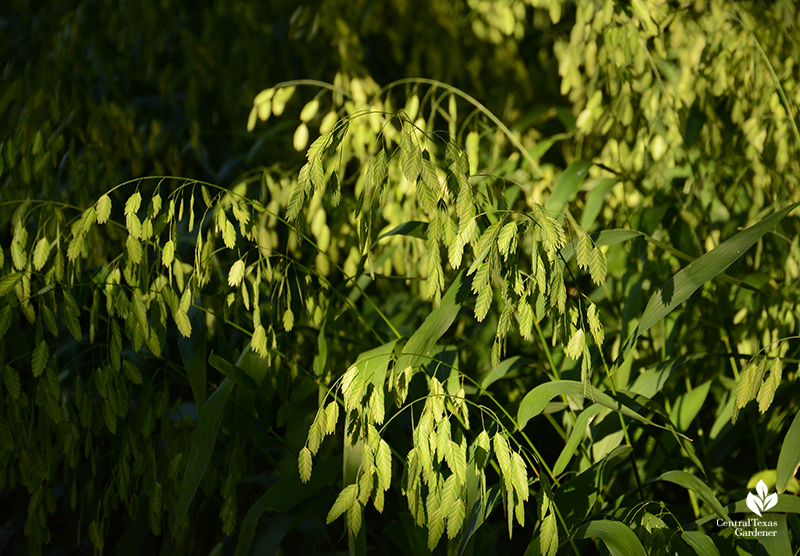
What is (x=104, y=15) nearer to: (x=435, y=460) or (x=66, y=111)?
(x=66, y=111)

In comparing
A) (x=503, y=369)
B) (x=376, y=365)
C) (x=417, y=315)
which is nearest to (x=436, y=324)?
(x=376, y=365)

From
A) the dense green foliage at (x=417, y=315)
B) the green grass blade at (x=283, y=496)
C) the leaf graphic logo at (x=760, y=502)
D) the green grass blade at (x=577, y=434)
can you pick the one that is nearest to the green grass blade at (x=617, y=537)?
the dense green foliage at (x=417, y=315)

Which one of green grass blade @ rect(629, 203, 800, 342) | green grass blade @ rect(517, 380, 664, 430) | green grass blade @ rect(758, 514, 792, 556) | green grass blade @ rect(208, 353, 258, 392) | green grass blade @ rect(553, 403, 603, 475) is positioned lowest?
green grass blade @ rect(758, 514, 792, 556)

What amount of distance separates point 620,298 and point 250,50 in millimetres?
1302

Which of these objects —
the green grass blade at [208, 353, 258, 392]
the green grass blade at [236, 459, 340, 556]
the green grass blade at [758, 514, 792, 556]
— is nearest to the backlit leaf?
the green grass blade at [208, 353, 258, 392]

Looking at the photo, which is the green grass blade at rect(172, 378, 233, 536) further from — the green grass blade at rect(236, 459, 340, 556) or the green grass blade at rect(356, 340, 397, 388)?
the green grass blade at rect(356, 340, 397, 388)

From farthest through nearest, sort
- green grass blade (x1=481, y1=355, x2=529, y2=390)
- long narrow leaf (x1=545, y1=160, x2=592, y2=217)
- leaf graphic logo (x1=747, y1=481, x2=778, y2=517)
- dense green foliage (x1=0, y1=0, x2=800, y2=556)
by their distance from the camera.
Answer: long narrow leaf (x1=545, y1=160, x2=592, y2=217)
green grass blade (x1=481, y1=355, x2=529, y2=390)
leaf graphic logo (x1=747, y1=481, x2=778, y2=517)
dense green foliage (x1=0, y1=0, x2=800, y2=556)

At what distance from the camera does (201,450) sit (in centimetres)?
85

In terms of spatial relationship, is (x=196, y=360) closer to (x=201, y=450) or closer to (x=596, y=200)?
(x=201, y=450)

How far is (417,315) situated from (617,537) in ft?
2.59

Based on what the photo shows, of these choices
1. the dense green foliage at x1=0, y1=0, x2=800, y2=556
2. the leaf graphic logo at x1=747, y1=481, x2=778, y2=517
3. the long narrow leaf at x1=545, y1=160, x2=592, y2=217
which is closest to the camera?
the dense green foliage at x1=0, y1=0, x2=800, y2=556

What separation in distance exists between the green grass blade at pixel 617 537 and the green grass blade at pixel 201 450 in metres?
0.47

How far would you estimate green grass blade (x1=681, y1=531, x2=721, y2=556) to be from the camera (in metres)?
0.82

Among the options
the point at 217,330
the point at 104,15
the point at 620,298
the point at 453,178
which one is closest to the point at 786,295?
the point at 620,298
